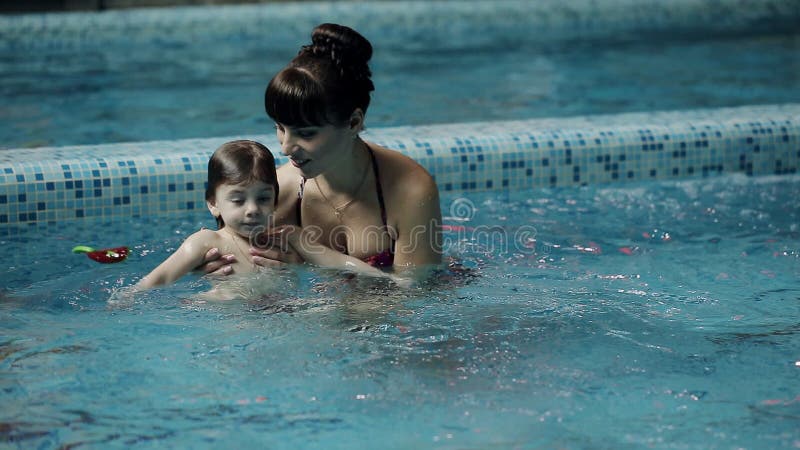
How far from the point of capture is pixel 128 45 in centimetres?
1161

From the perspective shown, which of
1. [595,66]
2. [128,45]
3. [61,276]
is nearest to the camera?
[61,276]

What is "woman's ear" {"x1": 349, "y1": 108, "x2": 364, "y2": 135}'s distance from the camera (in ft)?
13.1

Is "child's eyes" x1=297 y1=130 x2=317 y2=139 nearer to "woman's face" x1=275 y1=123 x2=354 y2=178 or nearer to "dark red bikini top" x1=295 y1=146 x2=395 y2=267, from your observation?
"woman's face" x1=275 y1=123 x2=354 y2=178

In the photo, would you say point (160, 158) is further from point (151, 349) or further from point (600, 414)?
point (600, 414)

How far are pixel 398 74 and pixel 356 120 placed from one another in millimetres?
6166

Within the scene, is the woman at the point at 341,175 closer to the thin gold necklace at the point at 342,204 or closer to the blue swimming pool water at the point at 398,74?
the thin gold necklace at the point at 342,204

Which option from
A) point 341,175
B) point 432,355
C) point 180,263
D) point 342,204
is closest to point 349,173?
point 341,175

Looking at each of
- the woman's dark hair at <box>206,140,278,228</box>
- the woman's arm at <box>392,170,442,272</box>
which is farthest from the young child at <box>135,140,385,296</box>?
the woman's arm at <box>392,170,442,272</box>

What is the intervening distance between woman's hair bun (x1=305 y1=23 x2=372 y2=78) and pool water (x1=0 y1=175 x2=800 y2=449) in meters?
0.88

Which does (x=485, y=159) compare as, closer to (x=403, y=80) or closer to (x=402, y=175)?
(x=402, y=175)

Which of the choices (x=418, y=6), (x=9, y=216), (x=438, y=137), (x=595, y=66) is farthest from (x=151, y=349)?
(x=418, y=6)

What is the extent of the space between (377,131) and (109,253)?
2.25 meters

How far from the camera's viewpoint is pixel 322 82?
3863 millimetres

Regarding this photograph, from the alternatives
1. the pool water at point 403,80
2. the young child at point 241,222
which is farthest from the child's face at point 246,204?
the pool water at point 403,80
